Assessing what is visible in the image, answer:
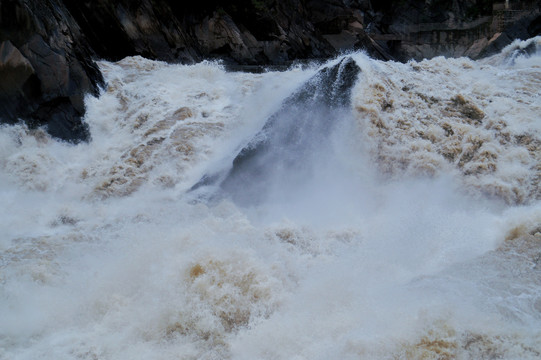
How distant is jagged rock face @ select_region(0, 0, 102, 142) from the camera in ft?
26.5

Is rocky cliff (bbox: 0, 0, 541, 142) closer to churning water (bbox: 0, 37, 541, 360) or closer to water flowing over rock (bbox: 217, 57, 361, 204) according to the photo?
churning water (bbox: 0, 37, 541, 360)

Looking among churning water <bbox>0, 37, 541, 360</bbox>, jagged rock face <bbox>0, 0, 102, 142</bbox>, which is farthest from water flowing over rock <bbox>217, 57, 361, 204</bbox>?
jagged rock face <bbox>0, 0, 102, 142</bbox>

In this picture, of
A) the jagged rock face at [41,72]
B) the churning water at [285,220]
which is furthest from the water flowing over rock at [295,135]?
the jagged rock face at [41,72]

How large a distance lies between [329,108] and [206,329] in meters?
4.41

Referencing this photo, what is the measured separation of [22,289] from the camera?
4.77m

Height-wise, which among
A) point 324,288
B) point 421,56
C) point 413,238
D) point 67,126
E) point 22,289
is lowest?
point 421,56

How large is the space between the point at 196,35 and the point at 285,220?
40.9 feet

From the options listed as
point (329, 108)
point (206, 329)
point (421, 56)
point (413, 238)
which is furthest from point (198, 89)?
point (421, 56)

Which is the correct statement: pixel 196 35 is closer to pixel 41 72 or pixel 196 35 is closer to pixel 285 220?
pixel 41 72

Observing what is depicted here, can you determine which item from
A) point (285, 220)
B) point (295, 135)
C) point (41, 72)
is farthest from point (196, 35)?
point (285, 220)

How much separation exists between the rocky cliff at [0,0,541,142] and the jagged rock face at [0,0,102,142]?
0.06ft

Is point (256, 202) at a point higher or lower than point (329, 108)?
lower

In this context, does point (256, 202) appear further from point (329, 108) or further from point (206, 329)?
point (206, 329)

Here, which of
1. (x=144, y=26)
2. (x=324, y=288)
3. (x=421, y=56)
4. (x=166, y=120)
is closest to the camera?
(x=324, y=288)
